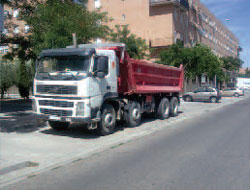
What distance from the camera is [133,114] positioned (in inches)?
424

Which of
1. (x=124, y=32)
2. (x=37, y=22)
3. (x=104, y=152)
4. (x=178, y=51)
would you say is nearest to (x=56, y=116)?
(x=104, y=152)

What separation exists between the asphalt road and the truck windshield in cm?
252

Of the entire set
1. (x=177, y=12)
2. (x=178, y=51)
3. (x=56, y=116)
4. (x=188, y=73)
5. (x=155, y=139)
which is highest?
(x=177, y=12)

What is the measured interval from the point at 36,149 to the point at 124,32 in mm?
19967

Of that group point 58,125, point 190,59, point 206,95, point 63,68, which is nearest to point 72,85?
point 63,68

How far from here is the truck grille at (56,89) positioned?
8155 millimetres

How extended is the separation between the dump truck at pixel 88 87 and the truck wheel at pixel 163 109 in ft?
7.67

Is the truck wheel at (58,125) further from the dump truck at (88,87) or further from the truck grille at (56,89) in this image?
the truck grille at (56,89)

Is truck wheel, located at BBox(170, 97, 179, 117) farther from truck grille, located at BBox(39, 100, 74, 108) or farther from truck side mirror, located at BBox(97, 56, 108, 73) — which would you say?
truck grille, located at BBox(39, 100, 74, 108)

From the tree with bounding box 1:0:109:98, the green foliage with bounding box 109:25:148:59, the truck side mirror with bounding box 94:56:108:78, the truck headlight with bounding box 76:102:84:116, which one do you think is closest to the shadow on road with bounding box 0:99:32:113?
the tree with bounding box 1:0:109:98

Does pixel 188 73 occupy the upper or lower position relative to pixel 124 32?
lower

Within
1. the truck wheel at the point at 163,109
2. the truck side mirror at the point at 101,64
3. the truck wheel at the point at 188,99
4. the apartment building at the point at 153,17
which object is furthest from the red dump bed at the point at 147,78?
the apartment building at the point at 153,17

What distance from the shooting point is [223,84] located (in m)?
61.8

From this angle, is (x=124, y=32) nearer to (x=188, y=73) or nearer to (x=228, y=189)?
(x=188, y=73)
